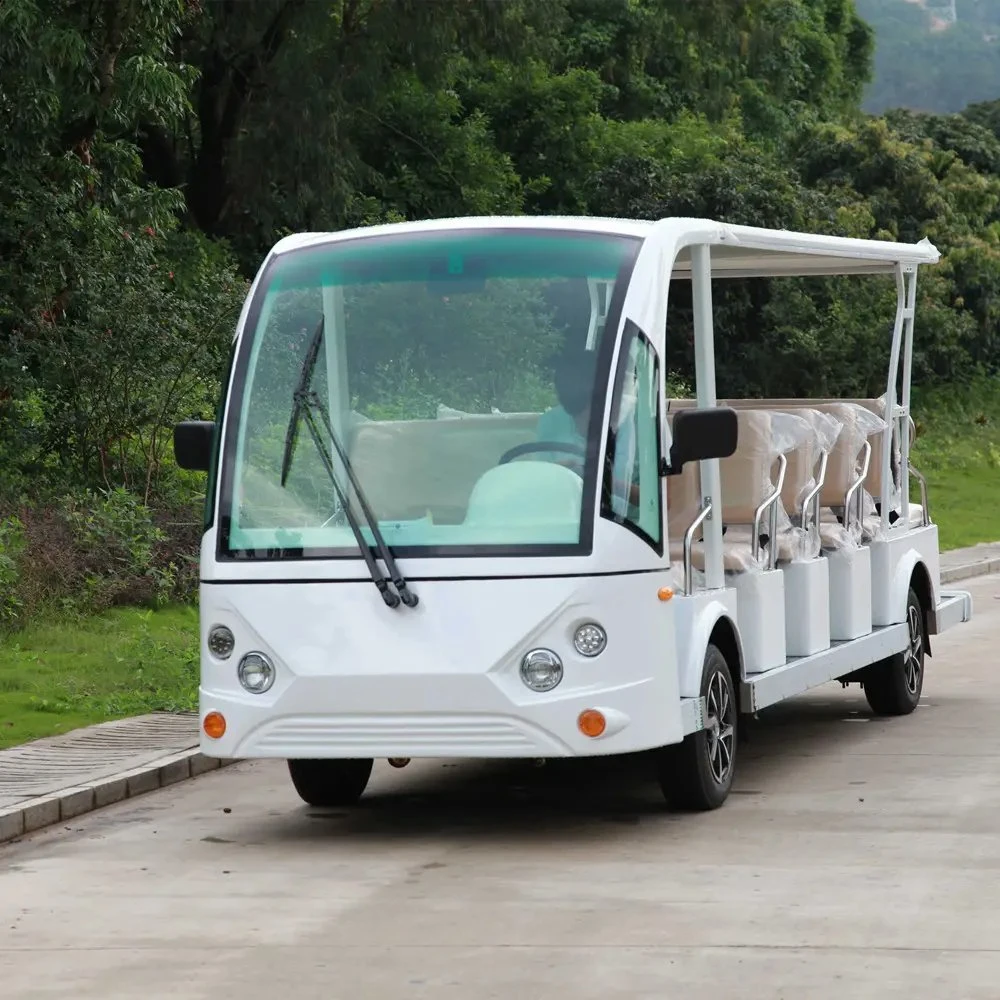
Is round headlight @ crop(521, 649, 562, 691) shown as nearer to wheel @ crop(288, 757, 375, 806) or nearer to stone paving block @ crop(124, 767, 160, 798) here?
wheel @ crop(288, 757, 375, 806)

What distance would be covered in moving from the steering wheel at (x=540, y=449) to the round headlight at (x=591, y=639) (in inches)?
25.5

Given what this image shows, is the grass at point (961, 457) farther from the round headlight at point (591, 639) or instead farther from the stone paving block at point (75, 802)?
the round headlight at point (591, 639)

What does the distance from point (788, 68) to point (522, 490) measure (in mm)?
48015

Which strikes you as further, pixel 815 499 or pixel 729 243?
pixel 815 499

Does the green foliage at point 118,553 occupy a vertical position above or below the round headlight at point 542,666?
below

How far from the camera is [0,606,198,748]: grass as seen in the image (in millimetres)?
12766

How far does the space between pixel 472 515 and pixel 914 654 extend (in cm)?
498

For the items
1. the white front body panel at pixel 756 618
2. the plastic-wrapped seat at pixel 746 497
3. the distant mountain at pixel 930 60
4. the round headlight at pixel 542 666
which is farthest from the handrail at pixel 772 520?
the distant mountain at pixel 930 60

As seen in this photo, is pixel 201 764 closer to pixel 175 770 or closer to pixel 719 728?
pixel 175 770

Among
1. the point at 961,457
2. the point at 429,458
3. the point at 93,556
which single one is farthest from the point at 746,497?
the point at 961,457

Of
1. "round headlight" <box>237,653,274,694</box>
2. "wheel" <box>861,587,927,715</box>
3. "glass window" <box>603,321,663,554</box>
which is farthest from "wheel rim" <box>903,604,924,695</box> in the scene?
"round headlight" <box>237,653,274,694</box>

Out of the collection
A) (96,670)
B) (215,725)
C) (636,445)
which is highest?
(636,445)

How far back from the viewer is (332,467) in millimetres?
9508

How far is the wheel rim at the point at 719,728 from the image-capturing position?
387 inches
